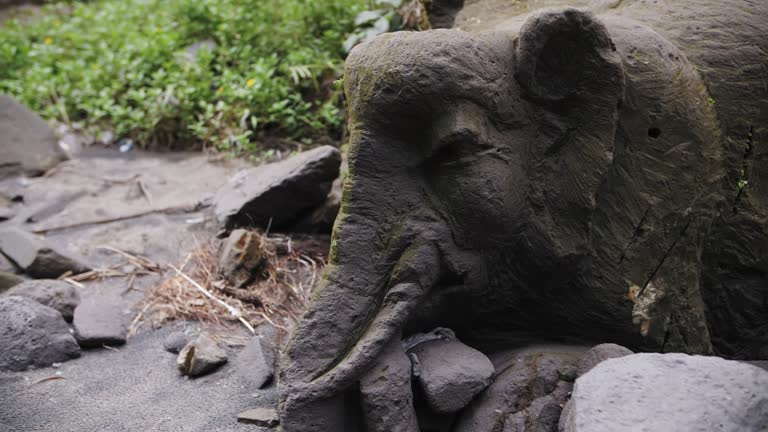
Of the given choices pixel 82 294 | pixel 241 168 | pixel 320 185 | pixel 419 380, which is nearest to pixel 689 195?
pixel 419 380

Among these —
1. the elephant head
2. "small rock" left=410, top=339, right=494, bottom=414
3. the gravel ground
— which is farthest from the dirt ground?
"small rock" left=410, top=339, right=494, bottom=414

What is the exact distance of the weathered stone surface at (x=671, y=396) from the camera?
166cm

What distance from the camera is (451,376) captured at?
2.04 m

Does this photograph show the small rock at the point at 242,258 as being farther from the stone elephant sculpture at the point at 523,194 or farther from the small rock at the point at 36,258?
the stone elephant sculpture at the point at 523,194

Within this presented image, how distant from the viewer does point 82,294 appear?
3518mm

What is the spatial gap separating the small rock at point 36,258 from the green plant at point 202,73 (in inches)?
63.1

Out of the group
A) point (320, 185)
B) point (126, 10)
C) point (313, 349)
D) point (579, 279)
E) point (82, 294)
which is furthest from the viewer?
point (126, 10)

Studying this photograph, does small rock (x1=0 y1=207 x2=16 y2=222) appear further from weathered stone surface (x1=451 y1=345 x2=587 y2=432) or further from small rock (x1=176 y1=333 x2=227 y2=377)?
weathered stone surface (x1=451 y1=345 x2=587 y2=432)

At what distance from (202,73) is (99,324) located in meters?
2.90

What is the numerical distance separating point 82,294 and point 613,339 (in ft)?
8.12

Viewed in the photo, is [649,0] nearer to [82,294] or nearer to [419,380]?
[419,380]

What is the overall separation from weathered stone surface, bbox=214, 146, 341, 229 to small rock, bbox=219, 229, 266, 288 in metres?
0.28

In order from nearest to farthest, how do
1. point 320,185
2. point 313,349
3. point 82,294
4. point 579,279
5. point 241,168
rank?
point 313,349 < point 579,279 < point 82,294 < point 320,185 < point 241,168

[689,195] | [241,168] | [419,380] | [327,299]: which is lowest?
[241,168]
